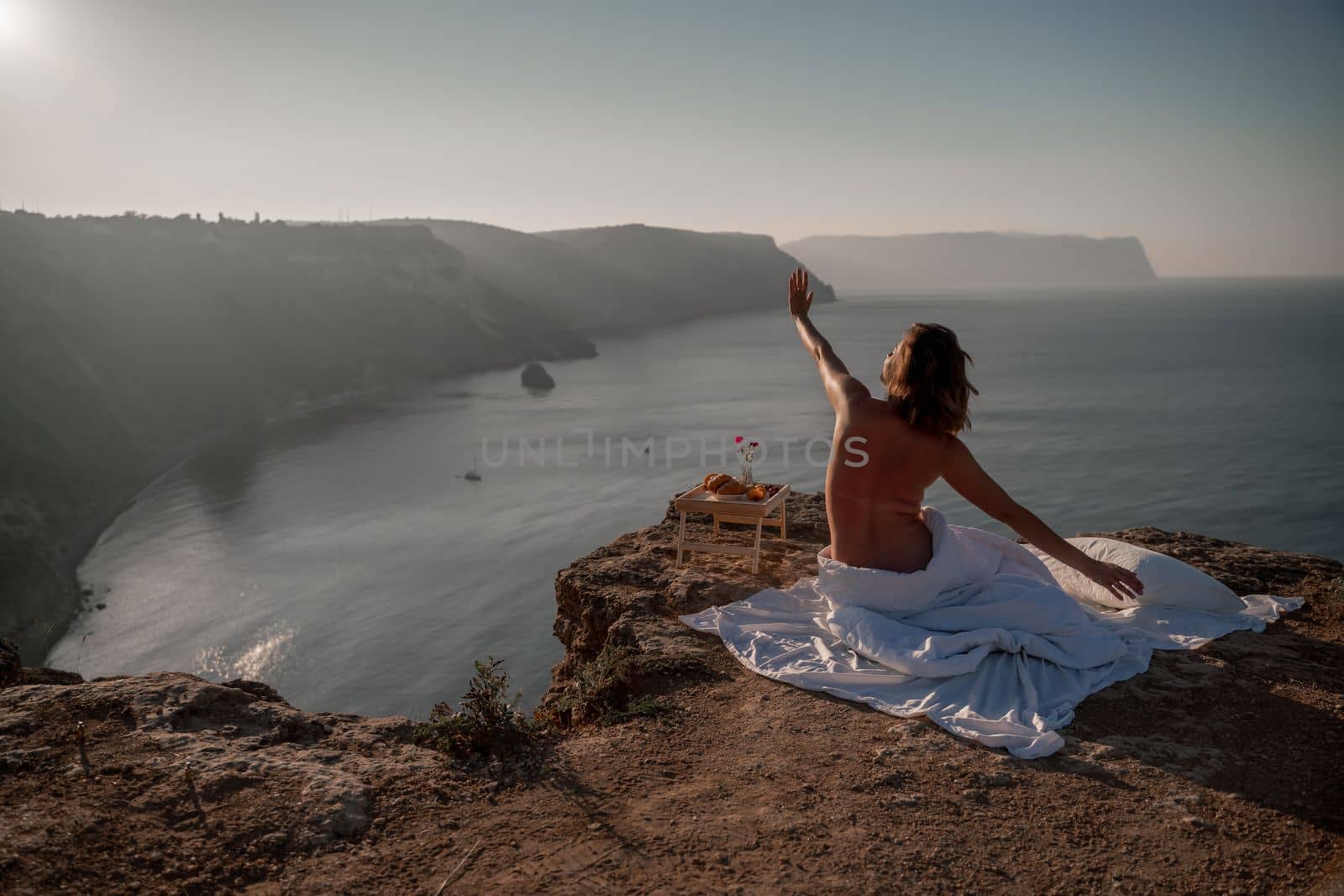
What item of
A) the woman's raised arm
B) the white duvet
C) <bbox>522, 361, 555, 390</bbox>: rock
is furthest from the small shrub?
<bbox>522, 361, 555, 390</bbox>: rock

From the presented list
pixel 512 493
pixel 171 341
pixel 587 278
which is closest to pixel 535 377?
pixel 171 341

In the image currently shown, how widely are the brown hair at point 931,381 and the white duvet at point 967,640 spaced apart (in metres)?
0.72

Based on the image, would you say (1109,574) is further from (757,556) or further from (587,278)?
(587,278)

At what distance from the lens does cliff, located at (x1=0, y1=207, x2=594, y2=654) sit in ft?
146

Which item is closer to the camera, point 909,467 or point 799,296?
point 909,467

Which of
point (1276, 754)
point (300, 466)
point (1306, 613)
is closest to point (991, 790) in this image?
point (1276, 754)

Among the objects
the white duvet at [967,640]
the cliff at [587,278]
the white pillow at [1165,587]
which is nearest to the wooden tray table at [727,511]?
the white duvet at [967,640]

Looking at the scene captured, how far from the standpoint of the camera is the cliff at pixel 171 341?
146 ft

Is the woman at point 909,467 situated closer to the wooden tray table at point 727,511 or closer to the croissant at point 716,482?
the wooden tray table at point 727,511

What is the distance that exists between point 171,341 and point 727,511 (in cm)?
7578

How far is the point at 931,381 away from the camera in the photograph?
459 cm

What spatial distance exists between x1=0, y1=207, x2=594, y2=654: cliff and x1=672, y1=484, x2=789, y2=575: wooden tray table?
86.5 ft

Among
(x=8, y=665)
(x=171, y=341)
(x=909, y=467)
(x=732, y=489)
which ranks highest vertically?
(x=171, y=341)

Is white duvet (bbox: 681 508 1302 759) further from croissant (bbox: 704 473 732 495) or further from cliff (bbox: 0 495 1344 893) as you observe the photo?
croissant (bbox: 704 473 732 495)
